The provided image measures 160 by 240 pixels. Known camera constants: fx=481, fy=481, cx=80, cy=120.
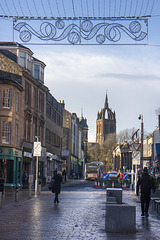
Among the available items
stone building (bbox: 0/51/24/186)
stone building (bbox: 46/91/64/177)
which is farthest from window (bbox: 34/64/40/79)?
stone building (bbox: 0/51/24/186)

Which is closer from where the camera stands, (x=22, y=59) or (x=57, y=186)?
(x=57, y=186)

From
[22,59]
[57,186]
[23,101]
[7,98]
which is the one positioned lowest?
[57,186]

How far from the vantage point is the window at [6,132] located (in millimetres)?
44031

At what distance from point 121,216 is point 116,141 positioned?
11788cm

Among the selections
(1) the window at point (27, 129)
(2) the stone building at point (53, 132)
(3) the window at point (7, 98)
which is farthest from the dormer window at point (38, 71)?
(3) the window at point (7, 98)

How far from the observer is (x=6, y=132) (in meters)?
44.1

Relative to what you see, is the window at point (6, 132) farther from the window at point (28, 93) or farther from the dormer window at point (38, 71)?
the dormer window at point (38, 71)

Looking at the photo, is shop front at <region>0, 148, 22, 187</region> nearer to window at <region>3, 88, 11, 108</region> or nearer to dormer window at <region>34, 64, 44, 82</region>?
window at <region>3, 88, 11, 108</region>

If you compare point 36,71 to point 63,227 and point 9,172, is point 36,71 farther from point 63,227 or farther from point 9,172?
point 63,227

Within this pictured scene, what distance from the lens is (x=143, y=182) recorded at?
17500 mm

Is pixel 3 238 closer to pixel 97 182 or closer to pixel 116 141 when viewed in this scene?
pixel 97 182

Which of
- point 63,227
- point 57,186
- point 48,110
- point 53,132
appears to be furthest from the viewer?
point 53,132

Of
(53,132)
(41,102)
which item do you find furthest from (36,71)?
(53,132)

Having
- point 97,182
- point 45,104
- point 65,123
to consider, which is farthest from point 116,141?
point 97,182
